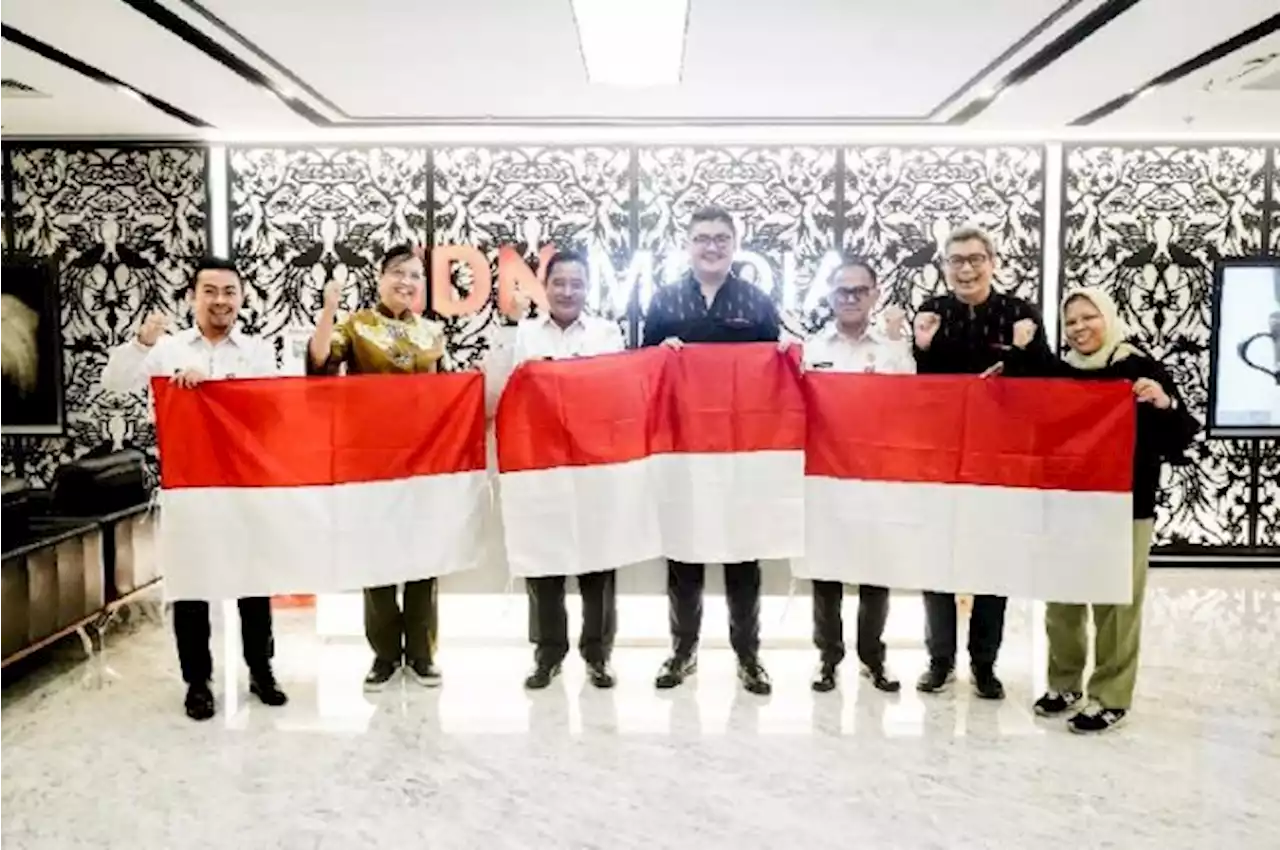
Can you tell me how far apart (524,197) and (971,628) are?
3.81m

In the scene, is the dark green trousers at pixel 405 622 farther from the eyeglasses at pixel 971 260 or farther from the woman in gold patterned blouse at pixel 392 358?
the eyeglasses at pixel 971 260

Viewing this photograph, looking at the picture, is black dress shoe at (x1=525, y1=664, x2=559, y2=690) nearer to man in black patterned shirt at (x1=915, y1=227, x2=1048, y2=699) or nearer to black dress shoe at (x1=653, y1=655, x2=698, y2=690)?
black dress shoe at (x1=653, y1=655, x2=698, y2=690)

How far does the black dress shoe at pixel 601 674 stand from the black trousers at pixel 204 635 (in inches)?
45.3

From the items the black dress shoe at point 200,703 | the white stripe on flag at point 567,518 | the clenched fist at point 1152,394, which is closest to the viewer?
the clenched fist at point 1152,394

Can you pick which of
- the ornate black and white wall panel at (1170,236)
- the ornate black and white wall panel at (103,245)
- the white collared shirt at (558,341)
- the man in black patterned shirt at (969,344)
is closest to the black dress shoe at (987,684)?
the man in black patterned shirt at (969,344)

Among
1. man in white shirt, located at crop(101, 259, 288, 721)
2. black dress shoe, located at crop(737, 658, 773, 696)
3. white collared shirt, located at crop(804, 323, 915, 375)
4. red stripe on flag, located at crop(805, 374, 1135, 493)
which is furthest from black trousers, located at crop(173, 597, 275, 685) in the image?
white collared shirt, located at crop(804, 323, 915, 375)

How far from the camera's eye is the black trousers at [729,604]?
13.0 ft

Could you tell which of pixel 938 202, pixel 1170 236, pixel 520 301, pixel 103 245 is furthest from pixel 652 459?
pixel 103 245

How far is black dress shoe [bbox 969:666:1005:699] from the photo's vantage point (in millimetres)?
3908

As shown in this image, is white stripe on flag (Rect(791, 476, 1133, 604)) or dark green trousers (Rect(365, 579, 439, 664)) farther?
dark green trousers (Rect(365, 579, 439, 664))

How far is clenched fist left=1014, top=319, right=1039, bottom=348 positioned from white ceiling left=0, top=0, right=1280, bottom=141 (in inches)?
43.1

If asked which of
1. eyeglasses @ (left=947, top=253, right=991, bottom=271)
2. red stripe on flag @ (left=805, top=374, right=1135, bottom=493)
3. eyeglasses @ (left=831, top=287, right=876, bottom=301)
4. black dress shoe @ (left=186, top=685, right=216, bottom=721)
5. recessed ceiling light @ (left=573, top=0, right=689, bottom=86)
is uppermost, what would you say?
recessed ceiling light @ (left=573, top=0, right=689, bottom=86)

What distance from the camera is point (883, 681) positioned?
13.0 ft

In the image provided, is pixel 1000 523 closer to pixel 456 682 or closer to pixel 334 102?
pixel 456 682
